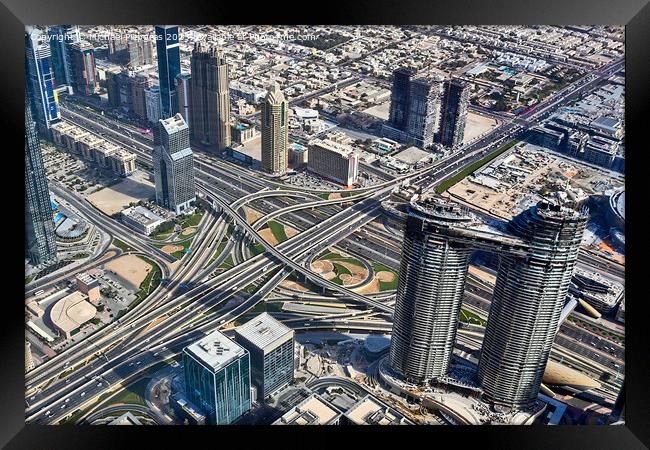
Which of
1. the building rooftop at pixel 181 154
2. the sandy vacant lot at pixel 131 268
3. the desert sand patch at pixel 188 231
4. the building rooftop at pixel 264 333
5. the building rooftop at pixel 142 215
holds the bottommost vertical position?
the sandy vacant lot at pixel 131 268

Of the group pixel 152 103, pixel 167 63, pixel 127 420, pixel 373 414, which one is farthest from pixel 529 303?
pixel 152 103

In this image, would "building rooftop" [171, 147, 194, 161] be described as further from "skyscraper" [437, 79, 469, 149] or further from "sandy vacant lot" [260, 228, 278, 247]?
"skyscraper" [437, 79, 469, 149]

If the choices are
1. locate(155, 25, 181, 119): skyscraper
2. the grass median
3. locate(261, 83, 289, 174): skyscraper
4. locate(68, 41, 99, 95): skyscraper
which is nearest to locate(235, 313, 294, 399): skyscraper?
locate(261, 83, 289, 174): skyscraper

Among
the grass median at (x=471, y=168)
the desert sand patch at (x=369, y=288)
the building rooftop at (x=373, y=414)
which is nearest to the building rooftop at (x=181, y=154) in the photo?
the desert sand patch at (x=369, y=288)

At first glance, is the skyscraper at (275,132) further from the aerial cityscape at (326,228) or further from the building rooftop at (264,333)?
the building rooftop at (264,333)
